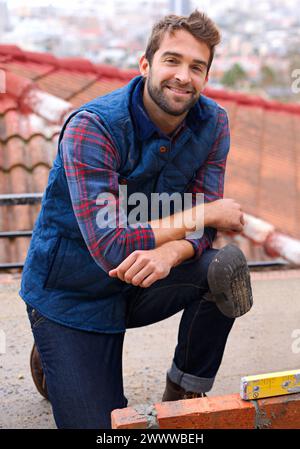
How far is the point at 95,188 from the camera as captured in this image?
5.76 feet

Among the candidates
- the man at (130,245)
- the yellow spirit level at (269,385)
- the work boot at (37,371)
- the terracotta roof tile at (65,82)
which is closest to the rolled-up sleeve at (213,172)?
the man at (130,245)

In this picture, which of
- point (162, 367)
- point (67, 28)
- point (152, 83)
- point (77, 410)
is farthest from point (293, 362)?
point (67, 28)

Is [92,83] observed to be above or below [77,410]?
above

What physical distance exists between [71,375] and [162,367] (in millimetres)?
824

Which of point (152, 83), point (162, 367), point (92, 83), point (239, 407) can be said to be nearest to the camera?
point (239, 407)

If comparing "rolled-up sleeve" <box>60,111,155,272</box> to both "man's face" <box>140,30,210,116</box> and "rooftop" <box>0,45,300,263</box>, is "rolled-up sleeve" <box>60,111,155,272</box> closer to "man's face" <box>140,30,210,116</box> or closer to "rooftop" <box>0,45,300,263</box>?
"man's face" <box>140,30,210,116</box>

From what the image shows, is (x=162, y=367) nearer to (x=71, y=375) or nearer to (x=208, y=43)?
(x=71, y=375)

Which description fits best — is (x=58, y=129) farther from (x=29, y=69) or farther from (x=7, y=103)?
(x=29, y=69)

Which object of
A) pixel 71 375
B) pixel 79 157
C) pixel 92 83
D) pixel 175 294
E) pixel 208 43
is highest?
pixel 92 83

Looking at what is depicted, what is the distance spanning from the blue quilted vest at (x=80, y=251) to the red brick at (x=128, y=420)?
49cm

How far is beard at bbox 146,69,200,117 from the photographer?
1893mm

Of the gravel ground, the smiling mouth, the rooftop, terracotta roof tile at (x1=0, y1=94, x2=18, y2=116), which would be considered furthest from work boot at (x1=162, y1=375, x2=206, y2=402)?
terracotta roof tile at (x1=0, y1=94, x2=18, y2=116)

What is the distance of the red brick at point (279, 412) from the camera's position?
1.56 meters

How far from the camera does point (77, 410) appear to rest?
1.86 m
